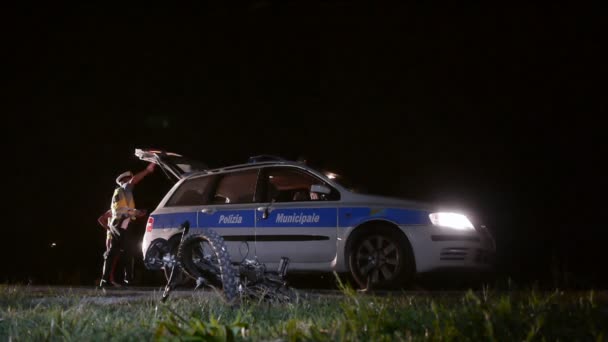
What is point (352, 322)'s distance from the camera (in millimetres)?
3553

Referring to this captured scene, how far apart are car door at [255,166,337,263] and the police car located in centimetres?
1

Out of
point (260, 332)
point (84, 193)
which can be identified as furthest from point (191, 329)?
point (84, 193)

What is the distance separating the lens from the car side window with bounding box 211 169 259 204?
27.0 ft

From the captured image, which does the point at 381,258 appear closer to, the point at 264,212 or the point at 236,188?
the point at 264,212

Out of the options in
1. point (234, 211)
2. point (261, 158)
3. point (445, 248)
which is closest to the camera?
point (445, 248)

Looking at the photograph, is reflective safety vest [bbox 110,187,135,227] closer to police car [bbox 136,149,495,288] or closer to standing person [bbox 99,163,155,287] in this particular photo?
standing person [bbox 99,163,155,287]

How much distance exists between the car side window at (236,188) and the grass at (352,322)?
3.48m

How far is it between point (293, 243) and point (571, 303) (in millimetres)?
4089

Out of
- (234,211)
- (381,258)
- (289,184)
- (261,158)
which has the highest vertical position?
(261,158)

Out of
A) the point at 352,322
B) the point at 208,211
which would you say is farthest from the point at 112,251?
the point at 352,322

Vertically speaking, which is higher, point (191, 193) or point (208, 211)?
point (191, 193)

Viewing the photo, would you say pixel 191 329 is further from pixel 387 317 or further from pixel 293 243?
pixel 293 243

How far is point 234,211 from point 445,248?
278 cm

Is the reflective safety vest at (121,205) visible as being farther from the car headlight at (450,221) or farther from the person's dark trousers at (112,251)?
the car headlight at (450,221)
